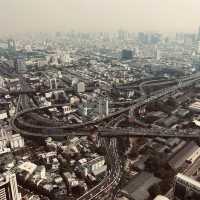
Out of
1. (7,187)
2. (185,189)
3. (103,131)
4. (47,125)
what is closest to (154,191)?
(185,189)

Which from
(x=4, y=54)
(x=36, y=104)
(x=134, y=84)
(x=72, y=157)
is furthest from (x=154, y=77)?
(x=4, y=54)

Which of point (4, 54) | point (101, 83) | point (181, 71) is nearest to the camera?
point (101, 83)

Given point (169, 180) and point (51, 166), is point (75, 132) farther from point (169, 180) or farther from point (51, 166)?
point (169, 180)

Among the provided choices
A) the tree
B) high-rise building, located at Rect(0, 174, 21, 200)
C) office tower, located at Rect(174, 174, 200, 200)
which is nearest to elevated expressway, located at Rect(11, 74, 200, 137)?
high-rise building, located at Rect(0, 174, 21, 200)

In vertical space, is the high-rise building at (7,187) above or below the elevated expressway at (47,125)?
above

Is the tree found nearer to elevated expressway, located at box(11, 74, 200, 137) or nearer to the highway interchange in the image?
the highway interchange

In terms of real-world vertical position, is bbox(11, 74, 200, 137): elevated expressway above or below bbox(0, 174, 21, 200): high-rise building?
below

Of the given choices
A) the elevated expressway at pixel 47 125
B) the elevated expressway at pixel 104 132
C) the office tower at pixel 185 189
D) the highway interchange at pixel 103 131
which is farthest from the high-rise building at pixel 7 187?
the office tower at pixel 185 189

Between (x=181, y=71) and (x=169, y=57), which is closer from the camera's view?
(x=181, y=71)

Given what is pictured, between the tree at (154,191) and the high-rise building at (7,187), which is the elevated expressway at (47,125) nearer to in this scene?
the high-rise building at (7,187)

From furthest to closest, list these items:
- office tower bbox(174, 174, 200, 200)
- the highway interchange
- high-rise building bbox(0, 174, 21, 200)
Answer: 1. the highway interchange
2. office tower bbox(174, 174, 200, 200)
3. high-rise building bbox(0, 174, 21, 200)

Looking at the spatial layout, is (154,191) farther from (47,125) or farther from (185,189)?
(47,125)
